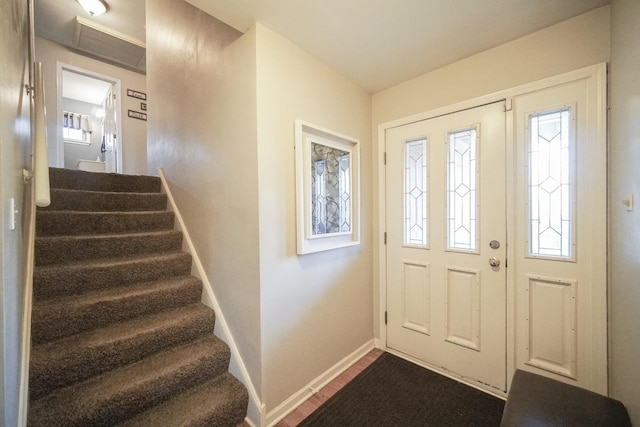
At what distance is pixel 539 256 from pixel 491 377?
0.91 m

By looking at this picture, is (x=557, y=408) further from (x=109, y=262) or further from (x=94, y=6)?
(x=94, y=6)

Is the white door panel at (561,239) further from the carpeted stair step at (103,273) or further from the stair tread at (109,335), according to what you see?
the carpeted stair step at (103,273)

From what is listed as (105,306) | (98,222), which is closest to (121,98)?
(98,222)

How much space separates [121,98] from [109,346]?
397cm

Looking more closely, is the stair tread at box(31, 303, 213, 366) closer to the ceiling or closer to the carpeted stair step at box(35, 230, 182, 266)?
the carpeted stair step at box(35, 230, 182, 266)

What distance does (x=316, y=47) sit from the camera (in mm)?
1770

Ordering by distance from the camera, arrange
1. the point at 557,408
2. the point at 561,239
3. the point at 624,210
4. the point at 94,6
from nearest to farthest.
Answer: the point at 557,408 → the point at 624,210 → the point at 561,239 → the point at 94,6

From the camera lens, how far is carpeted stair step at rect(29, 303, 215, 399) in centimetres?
129

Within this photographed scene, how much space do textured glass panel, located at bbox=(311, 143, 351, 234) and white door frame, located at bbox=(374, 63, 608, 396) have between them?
1.33 ft

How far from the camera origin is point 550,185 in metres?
1.60

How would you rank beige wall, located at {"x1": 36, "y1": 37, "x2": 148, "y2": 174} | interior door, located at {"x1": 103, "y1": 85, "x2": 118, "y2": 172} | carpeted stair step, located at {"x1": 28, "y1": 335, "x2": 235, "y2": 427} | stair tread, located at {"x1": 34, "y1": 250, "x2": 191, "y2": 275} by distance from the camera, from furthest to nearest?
interior door, located at {"x1": 103, "y1": 85, "x2": 118, "y2": 172} < beige wall, located at {"x1": 36, "y1": 37, "x2": 148, "y2": 174} < stair tread, located at {"x1": 34, "y1": 250, "x2": 191, "y2": 275} < carpeted stair step, located at {"x1": 28, "y1": 335, "x2": 235, "y2": 427}

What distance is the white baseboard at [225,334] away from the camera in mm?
1559

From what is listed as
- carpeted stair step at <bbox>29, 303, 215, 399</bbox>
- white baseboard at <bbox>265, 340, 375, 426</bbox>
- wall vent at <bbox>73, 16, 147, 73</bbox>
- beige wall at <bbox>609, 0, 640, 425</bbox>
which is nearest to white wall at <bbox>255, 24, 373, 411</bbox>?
white baseboard at <bbox>265, 340, 375, 426</bbox>

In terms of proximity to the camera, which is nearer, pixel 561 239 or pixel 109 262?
pixel 561 239
